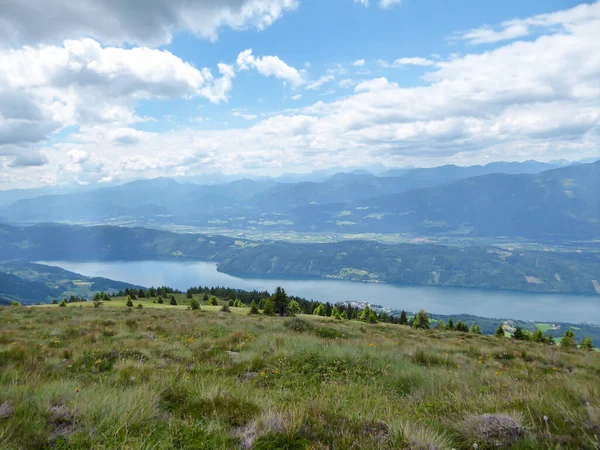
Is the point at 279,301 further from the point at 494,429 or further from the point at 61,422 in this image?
the point at 494,429

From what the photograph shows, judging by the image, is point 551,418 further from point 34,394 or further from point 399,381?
point 34,394

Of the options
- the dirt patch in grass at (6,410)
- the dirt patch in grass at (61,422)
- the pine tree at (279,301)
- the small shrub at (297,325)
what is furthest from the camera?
the pine tree at (279,301)

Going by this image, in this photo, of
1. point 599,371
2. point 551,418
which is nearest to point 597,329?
point 599,371

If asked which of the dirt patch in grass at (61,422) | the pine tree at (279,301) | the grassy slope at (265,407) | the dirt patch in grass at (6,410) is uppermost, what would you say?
the dirt patch in grass at (6,410)

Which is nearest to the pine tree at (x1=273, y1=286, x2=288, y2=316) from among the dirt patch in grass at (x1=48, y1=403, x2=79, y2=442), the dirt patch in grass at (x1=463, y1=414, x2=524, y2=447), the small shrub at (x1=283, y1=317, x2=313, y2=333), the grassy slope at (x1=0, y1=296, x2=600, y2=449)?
the small shrub at (x1=283, y1=317, x2=313, y2=333)

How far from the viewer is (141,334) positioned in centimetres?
1044

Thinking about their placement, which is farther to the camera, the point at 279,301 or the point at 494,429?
the point at 279,301

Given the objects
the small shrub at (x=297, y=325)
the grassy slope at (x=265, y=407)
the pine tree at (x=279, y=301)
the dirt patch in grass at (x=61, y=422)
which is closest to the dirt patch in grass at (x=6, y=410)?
the grassy slope at (x=265, y=407)

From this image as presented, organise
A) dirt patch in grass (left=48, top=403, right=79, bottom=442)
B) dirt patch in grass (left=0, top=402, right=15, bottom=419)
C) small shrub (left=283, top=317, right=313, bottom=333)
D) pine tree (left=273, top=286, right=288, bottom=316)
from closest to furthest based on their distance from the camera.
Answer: dirt patch in grass (left=48, top=403, right=79, bottom=442) → dirt patch in grass (left=0, top=402, right=15, bottom=419) → small shrub (left=283, top=317, right=313, bottom=333) → pine tree (left=273, top=286, right=288, bottom=316)

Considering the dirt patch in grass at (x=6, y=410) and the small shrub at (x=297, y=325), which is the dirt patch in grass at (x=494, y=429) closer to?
the dirt patch in grass at (x=6, y=410)

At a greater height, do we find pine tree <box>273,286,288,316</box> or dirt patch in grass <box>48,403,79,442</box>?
dirt patch in grass <box>48,403,79,442</box>

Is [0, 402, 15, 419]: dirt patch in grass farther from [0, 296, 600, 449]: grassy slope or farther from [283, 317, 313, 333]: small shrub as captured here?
[283, 317, 313, 333]: small shrub

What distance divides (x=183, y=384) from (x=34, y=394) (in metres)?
1.65

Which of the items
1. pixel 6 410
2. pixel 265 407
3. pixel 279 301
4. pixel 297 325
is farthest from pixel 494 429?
pixel 279 301
